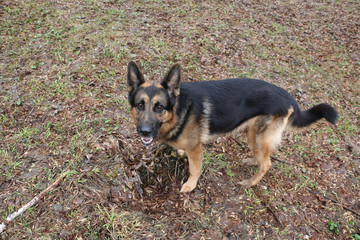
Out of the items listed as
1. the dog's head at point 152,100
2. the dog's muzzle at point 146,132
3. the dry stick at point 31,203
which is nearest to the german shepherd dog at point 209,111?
the dog's head at point 152,100

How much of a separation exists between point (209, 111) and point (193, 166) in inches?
37.4

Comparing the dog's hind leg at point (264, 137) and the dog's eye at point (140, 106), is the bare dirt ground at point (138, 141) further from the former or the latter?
the dog's eye at point (140, 106)

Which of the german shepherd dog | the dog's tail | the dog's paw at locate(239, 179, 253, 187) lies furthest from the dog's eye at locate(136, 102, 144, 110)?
the dog's tail

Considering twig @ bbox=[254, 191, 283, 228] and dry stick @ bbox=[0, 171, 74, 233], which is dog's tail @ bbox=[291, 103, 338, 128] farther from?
dry stick @ bbox=[0, 171, 74, 233]

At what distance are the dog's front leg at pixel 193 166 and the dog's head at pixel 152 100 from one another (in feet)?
2.18

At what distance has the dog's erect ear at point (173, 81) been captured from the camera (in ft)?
10.1

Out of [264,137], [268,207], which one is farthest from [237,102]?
[268,207]

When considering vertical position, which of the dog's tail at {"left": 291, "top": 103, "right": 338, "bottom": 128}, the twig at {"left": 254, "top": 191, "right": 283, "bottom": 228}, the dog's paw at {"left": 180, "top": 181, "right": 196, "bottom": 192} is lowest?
the twig at {"left": 254, "top": 191, "right": 283, "bottom": 228}

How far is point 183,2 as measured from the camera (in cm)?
943

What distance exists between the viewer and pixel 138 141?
4242 mm

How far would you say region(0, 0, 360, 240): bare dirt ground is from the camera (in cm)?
326

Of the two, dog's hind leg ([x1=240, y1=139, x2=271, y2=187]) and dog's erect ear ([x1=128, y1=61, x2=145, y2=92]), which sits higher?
dog's erect ear ([x1=128, y1=61, x2=145, y2=92])

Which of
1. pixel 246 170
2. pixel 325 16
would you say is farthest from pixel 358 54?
pixel 246 170

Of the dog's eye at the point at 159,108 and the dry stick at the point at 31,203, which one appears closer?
the dry stick at the point at 31,203
